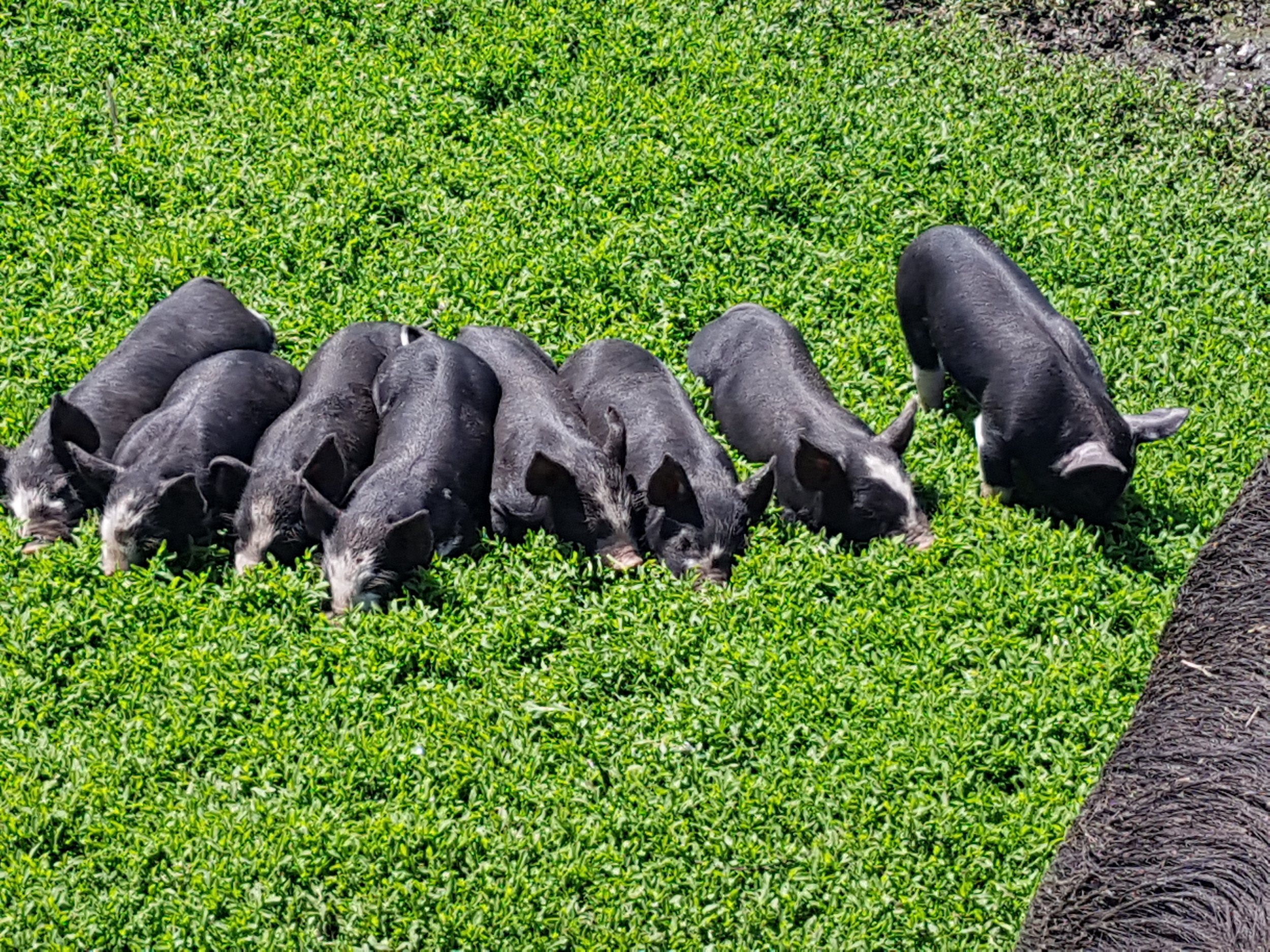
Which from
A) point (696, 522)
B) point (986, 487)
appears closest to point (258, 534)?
point (696, 522)

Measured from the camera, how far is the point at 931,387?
9195mm

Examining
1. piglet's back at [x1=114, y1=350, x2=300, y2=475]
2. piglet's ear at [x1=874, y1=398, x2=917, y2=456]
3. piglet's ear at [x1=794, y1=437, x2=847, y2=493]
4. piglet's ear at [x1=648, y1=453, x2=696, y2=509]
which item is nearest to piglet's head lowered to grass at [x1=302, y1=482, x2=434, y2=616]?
piglet's back at [x1=114, y1=350, x2=300, y2=475]

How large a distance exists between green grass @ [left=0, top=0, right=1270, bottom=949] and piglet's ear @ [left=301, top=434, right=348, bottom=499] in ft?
1.79

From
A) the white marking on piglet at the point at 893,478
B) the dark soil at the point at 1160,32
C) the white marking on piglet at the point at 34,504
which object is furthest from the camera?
the dark soil at the point at 1160,32

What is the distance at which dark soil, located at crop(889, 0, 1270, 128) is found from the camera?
40.4 feet

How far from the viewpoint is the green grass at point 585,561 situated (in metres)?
6.14

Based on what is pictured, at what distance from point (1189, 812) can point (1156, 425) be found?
3166 mm

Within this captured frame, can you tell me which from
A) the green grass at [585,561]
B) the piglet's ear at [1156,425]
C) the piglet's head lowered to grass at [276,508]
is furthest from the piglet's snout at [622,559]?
the piglet's ear at [1156,425]

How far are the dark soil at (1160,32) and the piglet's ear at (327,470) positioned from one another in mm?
7444

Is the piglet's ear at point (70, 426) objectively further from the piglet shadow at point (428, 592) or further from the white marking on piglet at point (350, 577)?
the piglet shadow at point (428, 592)

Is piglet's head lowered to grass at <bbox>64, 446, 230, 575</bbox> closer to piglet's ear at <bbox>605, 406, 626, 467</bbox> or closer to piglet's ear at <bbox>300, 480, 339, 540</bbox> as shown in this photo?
piglet's ear at <bbox>300, 480, 339, 540</bbox>

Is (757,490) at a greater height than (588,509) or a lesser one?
lesser

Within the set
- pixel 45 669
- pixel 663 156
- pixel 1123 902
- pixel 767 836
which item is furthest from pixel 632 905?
pixel 663 156

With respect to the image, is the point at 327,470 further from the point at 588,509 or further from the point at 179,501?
the point at 588,509
